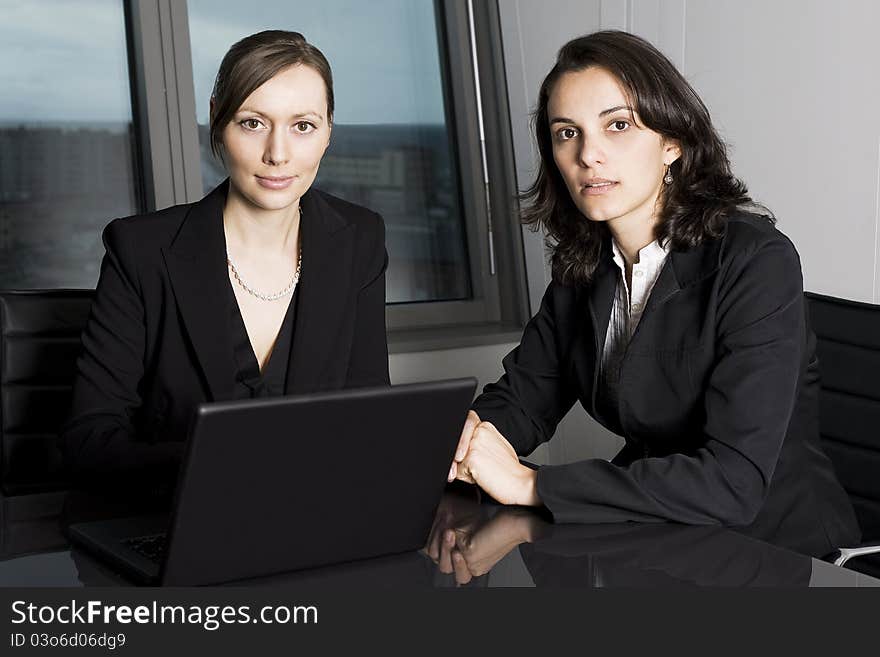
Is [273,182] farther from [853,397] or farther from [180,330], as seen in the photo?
[853,397]

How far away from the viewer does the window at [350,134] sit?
3.14m

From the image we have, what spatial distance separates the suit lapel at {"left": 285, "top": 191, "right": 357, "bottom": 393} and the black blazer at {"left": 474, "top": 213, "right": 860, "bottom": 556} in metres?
0.30

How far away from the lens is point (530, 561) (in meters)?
1.16

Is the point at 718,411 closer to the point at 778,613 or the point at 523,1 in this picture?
the point at 778,613

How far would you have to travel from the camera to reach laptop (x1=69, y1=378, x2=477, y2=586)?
0.98 m

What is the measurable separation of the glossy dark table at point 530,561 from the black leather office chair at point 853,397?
2.18 ft

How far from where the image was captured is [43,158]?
3.12 meters

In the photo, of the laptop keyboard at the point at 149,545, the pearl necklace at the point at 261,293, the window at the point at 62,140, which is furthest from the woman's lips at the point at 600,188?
the window at the point at 62,140

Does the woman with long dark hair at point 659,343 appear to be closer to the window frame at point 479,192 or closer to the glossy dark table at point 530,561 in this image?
the glossy dark table at point 530,561

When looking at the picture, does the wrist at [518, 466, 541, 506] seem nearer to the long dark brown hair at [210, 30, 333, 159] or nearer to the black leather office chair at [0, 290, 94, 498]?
the long dark brown hair at [210, 30, 333, 159]

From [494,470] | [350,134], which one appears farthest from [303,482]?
[350,134]

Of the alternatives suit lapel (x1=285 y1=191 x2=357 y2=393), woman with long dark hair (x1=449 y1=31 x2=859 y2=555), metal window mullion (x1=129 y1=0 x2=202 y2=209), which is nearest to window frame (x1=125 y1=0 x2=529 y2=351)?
metal window mullion (x1=129 y1=0 x2=202 y2=209)

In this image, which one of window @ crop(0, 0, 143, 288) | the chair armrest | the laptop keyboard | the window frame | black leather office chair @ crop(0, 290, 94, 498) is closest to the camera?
the laptop keyboard

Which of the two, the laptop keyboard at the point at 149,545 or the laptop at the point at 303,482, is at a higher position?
the laptop at the point at 303,482
